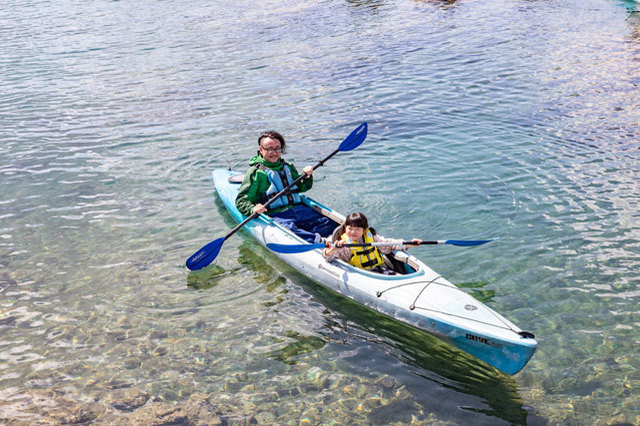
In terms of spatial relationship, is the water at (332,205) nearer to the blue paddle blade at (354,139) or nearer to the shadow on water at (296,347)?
the shadow on water at (296,347)

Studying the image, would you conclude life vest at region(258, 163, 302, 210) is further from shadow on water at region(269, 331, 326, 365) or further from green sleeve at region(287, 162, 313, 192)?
shadow on water at region(269, 331, 326, 365)

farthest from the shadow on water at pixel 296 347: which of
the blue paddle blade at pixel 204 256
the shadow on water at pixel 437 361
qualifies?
the blue paddle blade at pixel 204 256

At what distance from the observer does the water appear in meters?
5.19

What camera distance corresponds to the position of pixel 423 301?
224 inches

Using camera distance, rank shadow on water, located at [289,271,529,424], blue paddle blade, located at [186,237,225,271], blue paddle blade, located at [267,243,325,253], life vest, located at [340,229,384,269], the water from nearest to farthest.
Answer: shadow on water, located at [289,271,529,424] < the water < life vest, located at [340,229,384,269] < blue paddle blade, located at [267,243,325,253] < blue paddle blade, located at [186,237,225,271]

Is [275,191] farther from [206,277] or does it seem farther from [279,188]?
[206,277]

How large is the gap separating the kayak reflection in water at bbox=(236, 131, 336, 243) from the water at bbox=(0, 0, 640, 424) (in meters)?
0.65

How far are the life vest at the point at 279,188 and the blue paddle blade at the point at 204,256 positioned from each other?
3.25 ft

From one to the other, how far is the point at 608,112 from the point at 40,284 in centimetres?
1058

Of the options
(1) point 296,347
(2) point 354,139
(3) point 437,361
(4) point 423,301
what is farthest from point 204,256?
(3) point 437,361

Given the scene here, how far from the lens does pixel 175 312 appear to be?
253 inches

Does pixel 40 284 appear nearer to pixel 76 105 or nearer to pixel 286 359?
pixel 286 359

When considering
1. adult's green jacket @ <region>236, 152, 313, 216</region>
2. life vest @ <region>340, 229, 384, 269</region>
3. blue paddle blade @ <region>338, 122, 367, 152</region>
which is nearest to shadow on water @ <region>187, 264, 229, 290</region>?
adult's green jacket @ <region>236, 152, 313, 216</region>

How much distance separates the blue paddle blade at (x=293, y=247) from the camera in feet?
22.1
